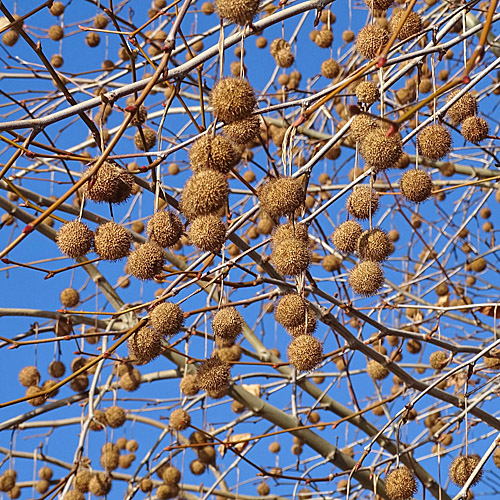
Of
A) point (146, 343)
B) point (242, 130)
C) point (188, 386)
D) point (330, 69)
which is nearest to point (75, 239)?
point (146, 343)

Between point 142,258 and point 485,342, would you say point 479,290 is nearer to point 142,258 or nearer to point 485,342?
point 485,342

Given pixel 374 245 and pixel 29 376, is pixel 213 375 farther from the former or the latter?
pixel 29 376

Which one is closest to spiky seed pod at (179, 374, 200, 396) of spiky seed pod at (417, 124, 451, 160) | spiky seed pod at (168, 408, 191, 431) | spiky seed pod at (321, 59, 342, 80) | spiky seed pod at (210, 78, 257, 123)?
spiky seed pod at (168, 408, 191, 431)

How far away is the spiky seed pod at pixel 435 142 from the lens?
184 centimetres

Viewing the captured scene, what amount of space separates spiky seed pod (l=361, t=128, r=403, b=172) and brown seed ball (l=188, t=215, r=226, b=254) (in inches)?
13.6

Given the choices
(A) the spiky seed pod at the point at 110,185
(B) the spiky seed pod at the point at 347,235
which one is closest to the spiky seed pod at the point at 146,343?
(A) the spiky seed pod at the point at 110,185

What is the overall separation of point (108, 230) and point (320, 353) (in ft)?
1.72

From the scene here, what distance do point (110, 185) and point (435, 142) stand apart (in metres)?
0.74

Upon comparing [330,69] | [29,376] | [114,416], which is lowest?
[114,416]

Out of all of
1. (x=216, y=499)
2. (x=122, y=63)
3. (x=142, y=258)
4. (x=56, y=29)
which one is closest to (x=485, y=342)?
(x=216, y=499)

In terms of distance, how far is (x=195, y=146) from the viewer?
5.07ft

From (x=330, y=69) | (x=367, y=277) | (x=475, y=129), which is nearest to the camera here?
(x=367, y=277)

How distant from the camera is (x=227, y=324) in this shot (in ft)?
5.69

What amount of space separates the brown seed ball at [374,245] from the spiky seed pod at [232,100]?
0.45 m
